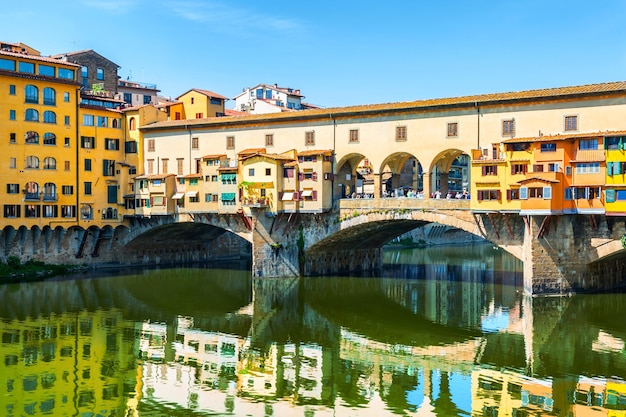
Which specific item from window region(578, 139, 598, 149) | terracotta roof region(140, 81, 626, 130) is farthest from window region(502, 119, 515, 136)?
window region(578, 139, 598, 149)

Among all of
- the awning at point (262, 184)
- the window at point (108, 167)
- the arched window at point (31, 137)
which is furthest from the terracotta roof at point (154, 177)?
the awning at point (262, 184)

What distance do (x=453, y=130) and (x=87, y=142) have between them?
109ft

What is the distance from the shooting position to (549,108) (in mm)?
43406

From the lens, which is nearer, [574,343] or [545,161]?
[574,343]

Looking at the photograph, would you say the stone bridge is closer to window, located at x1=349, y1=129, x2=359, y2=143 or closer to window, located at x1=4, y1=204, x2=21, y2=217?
window, located at x1=4, y1=204, x2=21, y2=217

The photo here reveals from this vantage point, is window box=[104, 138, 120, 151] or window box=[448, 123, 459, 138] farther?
window box=[104, 138, 120, 151]

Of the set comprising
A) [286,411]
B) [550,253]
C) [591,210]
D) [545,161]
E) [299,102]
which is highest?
[299,102]

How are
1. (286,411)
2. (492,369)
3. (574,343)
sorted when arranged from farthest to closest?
(574,343) → (492,369) → (286,411)

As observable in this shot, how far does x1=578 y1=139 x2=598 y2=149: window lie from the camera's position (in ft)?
136

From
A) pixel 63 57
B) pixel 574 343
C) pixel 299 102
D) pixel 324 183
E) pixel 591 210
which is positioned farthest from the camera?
pixel 299 102

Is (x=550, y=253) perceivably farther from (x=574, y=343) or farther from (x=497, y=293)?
(x=574, y=343)

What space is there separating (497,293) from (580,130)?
13.0 meters

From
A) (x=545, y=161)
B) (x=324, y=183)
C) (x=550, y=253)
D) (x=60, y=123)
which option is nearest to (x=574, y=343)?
(x=550, y=253)

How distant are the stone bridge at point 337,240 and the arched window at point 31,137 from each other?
755cm
